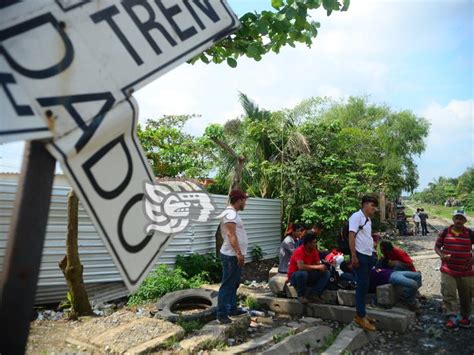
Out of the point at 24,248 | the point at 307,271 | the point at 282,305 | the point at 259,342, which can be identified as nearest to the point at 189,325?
the point at 259,342

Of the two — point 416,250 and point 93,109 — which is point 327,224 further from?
point 93,109

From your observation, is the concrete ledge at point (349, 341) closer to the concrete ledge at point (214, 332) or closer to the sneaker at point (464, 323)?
the concrete ledge at point (214, 332)

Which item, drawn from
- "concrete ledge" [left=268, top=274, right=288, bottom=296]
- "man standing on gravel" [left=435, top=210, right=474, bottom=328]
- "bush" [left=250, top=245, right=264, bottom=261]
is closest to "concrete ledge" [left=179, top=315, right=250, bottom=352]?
"concrete ledge" [left=268, top=274, right=288, bottom=296]

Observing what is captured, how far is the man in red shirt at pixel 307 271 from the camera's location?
5.80 metres

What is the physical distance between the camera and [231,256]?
4.99 meters

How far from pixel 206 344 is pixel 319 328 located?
159cm

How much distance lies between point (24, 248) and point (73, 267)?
494 cm

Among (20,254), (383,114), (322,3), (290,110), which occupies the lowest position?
(20,254)

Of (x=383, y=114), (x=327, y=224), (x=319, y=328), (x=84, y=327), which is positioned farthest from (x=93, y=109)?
(x=383, y=114)

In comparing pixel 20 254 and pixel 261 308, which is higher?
pixel 20 254

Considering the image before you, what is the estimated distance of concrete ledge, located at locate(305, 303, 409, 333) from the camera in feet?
16.8

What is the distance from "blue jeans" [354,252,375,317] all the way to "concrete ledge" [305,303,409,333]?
13.6 inches

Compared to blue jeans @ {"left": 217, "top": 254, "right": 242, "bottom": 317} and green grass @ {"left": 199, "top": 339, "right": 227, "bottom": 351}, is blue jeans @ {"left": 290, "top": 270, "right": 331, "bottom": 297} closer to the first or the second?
blue jeans @ {"left": 217, "top": 254, "right": 242, "bottom": 317}

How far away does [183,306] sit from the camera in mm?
6086
